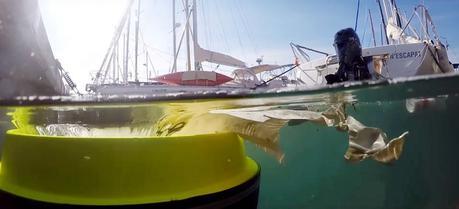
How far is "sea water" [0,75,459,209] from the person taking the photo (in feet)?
4.21

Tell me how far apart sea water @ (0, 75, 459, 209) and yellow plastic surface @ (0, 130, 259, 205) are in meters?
0.27

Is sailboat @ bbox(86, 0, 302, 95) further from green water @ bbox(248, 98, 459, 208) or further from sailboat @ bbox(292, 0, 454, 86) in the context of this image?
green water @ bbox(248, 98, 459, 208)

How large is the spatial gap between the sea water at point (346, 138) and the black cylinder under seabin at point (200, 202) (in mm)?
355

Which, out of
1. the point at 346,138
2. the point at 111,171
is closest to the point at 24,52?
the point at 111,171

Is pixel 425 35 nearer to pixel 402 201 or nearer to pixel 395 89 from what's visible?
pixel 402 201

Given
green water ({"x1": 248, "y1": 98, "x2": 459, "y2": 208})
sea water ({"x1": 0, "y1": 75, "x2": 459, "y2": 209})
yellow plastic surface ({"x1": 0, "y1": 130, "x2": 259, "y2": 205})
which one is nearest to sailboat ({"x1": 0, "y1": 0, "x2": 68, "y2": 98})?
sea water ({"x1": 0, "y1": 75, "x2": 459, "y2": 209})

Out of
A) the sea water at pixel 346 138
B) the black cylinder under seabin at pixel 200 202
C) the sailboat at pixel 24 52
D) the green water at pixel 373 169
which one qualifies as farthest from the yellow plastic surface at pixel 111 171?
the sailboat at pixel 24 52

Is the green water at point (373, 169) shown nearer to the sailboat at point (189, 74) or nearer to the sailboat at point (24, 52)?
the sailboat at point (24, 52)

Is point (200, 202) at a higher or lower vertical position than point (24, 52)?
lower

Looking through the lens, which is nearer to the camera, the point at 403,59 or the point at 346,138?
the point at 346,138

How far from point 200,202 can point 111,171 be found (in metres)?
0.30

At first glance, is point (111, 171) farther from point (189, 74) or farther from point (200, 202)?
point (189, 74)

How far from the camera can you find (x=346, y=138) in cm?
202

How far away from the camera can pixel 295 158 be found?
233 cm
